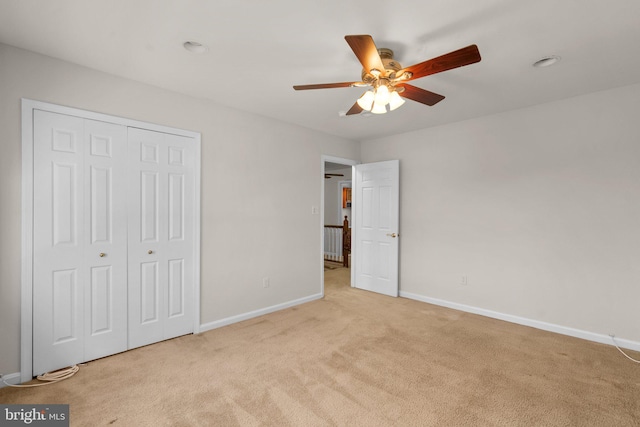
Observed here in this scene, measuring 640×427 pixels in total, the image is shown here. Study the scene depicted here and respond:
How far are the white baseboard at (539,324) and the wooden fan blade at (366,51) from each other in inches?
131

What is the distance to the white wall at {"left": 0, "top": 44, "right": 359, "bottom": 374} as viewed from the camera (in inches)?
91.4

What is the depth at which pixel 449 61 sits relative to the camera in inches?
73.2

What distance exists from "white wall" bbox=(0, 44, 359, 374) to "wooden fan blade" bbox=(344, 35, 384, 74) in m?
2.10

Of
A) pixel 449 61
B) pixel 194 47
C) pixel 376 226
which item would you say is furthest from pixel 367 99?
pixel 376 226

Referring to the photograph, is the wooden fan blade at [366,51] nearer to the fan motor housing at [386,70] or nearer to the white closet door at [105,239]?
the fan motor housing at [386,70]

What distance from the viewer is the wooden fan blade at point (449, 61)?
1726 mm

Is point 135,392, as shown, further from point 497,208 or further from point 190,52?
point 497,208

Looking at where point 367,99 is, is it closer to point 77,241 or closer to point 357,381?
point 357,381

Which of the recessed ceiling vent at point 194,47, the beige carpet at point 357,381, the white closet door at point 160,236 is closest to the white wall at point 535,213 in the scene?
the beige carpet at point 357,381

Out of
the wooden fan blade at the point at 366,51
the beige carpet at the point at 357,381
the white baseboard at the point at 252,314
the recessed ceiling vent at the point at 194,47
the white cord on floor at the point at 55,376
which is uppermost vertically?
the recessed ceiling vent at the point at 194,47

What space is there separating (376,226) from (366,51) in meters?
3.43

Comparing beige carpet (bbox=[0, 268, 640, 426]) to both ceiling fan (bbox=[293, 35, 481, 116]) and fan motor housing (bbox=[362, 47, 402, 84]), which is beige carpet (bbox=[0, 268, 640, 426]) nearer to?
ceiling fan (bbox=[293, 35, 481, 116])

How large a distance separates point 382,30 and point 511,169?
2.59 m

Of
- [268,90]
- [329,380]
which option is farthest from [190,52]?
[329,380]
